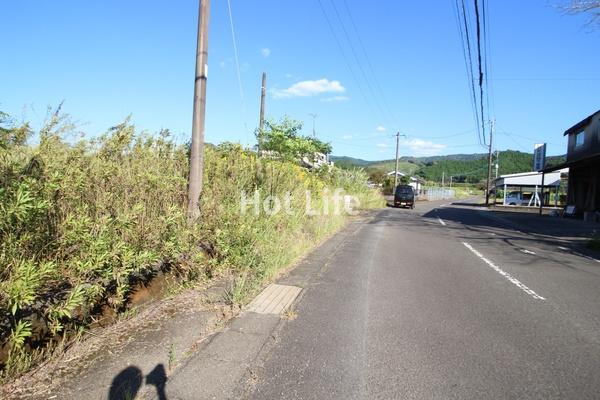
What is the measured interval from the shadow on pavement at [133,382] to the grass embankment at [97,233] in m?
0.61

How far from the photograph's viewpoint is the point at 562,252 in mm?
11883

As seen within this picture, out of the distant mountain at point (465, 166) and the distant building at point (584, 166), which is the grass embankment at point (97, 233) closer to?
the distant building at point (584, 166)

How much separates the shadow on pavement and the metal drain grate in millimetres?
1817

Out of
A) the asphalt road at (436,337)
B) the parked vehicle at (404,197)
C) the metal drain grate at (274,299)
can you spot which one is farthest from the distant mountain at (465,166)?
the metal drain grate at (274,299)

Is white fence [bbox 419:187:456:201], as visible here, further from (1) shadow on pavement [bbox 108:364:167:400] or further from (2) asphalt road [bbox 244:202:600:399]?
(1) shadow on pavement [bbox 108:364:167:400]

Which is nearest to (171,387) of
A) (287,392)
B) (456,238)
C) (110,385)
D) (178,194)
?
(110,385)

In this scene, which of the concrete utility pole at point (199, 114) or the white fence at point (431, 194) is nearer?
the concrete utility pole at point (199, 114)

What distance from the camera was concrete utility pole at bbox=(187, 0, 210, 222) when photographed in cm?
700

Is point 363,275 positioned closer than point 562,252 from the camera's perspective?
Yes

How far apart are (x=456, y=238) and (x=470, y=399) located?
12.0 metres

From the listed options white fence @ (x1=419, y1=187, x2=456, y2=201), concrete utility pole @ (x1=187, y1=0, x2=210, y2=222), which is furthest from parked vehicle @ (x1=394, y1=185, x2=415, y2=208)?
concrete utility pole @ (x1=187, y1=0, x2=210, y2=222)

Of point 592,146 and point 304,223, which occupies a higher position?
point 592,146

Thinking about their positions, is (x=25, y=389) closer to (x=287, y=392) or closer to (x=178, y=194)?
(x=287, y=392)

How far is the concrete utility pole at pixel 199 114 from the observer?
23.0 ft
